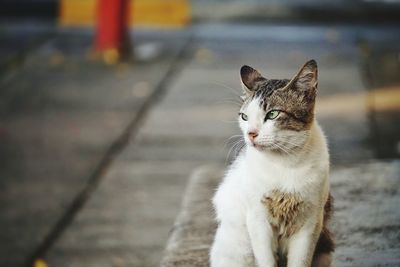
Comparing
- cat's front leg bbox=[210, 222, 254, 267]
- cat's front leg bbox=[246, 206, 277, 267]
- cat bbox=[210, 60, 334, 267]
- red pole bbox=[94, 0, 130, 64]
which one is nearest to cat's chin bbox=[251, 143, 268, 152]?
cat bbox=[210, 60, 334, 267]

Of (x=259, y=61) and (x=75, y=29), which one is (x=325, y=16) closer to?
(x=259, y=61)

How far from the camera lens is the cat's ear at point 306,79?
3.13 metres

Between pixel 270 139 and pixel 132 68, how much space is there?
7474 mm

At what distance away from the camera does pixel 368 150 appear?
7.32 m

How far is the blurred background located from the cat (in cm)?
65

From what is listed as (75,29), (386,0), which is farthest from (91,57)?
(386,0)

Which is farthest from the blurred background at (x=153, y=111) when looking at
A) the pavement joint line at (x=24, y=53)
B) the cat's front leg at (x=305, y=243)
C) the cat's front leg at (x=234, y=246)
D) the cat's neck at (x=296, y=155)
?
the cat's front leg at (x=305, y=243)

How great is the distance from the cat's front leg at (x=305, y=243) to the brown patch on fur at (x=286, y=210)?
25 millimetres

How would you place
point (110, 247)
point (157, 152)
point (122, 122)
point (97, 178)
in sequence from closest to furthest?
point (110, 247) → point (97, 178) → point (157, 152) → point (122, 122)

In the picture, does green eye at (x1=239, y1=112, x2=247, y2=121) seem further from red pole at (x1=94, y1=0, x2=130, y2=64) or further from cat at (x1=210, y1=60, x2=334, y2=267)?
red pole at (x1=94, y1=0, x2=130, y2=64)

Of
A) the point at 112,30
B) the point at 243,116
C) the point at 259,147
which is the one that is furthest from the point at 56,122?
the point at 259,147

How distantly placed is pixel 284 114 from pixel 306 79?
154 mm

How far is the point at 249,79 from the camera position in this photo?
132 inches

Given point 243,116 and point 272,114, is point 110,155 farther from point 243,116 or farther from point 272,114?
point 272,114
